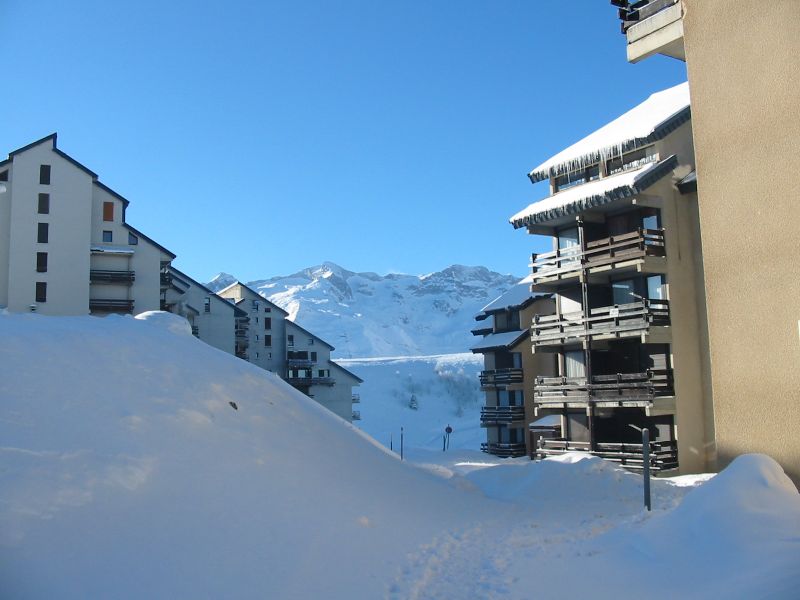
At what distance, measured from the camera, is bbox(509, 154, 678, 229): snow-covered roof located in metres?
28.8

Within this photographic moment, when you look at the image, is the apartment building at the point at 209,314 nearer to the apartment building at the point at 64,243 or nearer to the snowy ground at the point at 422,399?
the apartment building at the point at 64,243

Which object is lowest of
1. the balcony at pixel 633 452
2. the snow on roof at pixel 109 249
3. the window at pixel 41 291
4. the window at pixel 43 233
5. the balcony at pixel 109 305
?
the balcony at pixel 633 452

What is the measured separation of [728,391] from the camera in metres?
12.8

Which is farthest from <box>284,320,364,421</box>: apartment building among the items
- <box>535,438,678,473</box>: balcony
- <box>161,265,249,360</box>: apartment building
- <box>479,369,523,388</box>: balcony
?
<box>535,438,678,473</box>: balcony

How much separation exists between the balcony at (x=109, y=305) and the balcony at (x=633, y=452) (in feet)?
118

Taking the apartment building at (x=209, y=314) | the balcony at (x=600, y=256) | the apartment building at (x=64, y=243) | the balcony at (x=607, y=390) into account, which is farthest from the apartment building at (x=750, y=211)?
the apartment building at (x=209, y=314)

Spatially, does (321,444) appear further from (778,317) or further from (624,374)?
(624,374)

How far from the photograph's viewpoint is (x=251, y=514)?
37.4 feet

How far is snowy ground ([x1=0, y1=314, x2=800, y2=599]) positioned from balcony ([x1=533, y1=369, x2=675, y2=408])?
1181 cm

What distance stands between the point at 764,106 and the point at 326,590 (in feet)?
36.5

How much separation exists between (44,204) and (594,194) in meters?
41.1

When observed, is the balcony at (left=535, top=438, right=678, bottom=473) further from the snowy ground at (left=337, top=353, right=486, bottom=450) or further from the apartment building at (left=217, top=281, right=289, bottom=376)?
the apartment building at (left=217, top=281, right=289, bottom=376)

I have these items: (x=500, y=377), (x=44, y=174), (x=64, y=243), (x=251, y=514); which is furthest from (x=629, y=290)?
(x=44, y=174)

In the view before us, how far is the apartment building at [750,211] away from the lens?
39.5ft
